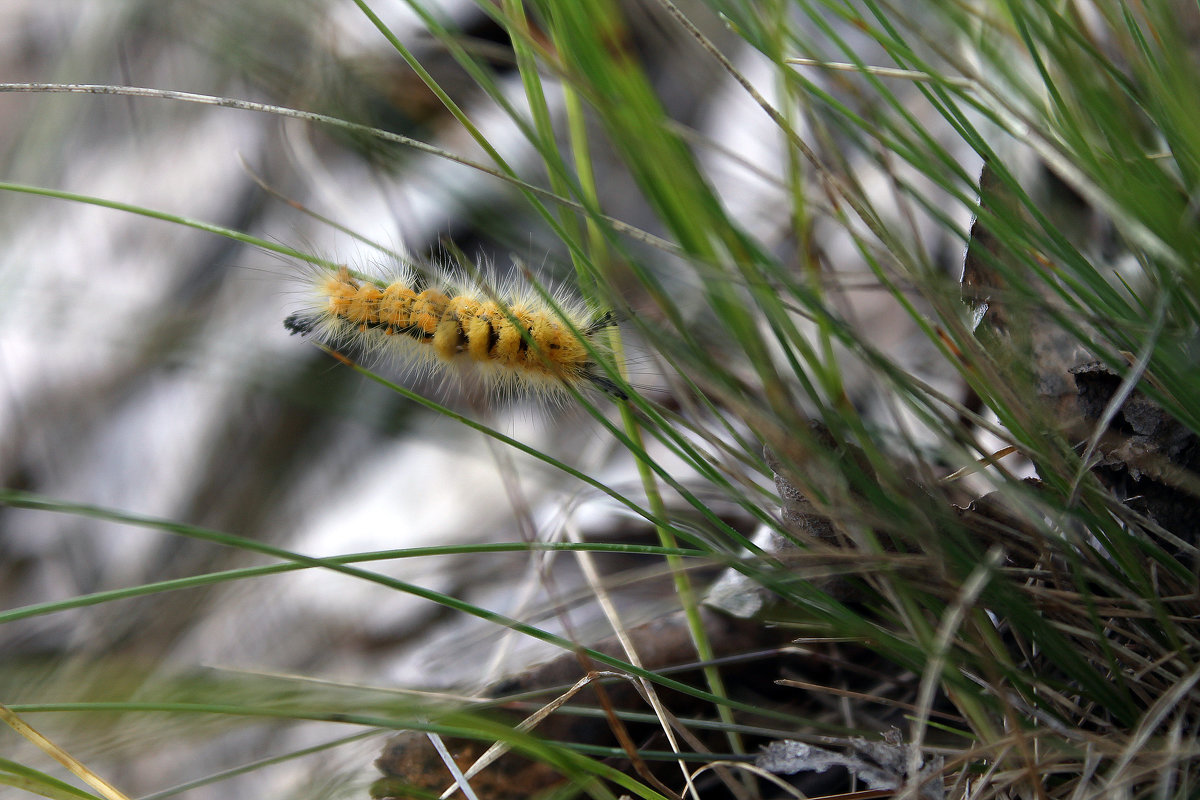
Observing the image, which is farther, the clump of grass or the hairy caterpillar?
the hairy caterpillar

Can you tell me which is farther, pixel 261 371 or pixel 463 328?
pixel 463 328

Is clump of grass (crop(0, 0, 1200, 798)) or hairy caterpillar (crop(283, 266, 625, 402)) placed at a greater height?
hairy caterpillar (crop(283, 266, 625, 402))

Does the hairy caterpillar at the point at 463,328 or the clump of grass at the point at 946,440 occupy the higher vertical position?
the hairy caterpillar at the point at 463,328

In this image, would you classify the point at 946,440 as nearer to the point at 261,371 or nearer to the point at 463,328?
the point at 463,328

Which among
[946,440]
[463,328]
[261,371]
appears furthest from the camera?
[463,328]

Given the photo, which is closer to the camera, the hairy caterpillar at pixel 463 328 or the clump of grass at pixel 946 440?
the clump of grass at pixel 946 440

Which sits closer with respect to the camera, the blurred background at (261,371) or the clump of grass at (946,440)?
the clump of grass at (946,440)

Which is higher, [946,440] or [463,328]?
[463,328]

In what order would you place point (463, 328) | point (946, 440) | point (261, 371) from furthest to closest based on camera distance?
1. point (463, 328)
2. point (261, 371)
3. point (946, 440)

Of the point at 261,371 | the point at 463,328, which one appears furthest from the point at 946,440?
the point at 261,371
